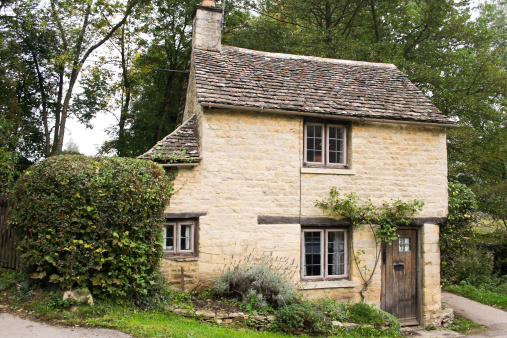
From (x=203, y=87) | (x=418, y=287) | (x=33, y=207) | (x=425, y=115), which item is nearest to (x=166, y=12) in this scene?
(x=203, y=87)

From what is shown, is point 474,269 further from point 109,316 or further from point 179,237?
point 109,316

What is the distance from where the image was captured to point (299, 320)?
306 inches

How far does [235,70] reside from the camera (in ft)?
37.1

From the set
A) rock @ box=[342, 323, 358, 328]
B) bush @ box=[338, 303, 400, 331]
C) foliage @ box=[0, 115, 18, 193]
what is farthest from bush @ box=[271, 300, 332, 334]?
foliage @ box=[0, 115, 18, 193]

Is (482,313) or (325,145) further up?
(325,145)

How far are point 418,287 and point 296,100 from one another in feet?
20.9

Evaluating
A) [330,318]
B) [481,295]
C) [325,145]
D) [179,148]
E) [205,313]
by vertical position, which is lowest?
[481,295]

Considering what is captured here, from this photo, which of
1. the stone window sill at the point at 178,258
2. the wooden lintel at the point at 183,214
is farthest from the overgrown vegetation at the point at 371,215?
the stone window sill at the point at 178,258

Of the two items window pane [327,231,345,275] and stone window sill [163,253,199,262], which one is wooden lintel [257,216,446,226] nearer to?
window pane [327,231,345,275]

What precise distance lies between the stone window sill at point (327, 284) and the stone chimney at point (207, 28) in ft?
25.5

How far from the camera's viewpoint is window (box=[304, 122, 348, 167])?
1023cm

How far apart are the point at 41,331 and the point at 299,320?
4720 millimetres

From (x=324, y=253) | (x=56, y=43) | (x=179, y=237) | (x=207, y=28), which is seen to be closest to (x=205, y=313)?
(x=179, y=237)

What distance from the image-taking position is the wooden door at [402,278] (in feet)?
34.3
